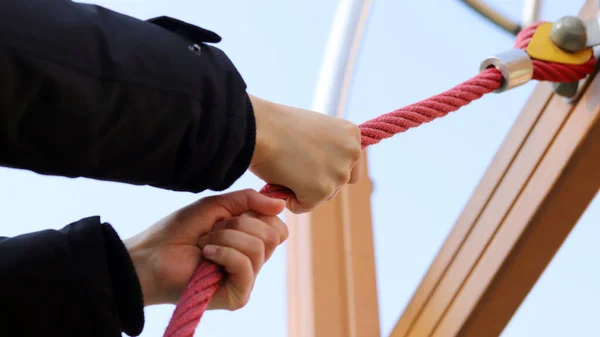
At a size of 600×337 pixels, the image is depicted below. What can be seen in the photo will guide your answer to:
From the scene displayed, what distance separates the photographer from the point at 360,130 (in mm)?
599

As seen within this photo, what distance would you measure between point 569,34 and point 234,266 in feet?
1.69

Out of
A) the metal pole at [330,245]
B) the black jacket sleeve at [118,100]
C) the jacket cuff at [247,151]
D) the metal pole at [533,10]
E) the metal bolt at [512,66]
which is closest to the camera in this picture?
the black jacket sleeve at [118,100]

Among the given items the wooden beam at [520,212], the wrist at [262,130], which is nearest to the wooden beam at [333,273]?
the wooden beam at [520,212]

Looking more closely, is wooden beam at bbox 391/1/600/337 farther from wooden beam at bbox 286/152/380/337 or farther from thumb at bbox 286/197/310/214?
thumb at bbox 286/197/310/214

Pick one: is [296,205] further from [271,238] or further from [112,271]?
[112,271]

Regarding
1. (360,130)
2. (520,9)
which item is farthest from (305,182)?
(520,9)

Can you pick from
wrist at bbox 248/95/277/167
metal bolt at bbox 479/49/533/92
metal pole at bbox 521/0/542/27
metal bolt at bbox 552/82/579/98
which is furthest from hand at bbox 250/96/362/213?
metal pole at bbox 521/0/542/27

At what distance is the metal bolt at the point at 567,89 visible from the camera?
80cm

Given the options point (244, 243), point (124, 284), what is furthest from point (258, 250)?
point (124, 284)

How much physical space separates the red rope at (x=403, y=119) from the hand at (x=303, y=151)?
0.8 inches

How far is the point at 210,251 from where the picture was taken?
1.77ft

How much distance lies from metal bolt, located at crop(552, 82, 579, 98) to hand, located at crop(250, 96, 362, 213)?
1.18 feet

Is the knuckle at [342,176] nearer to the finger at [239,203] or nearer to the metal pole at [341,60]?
the finger at [239,203]

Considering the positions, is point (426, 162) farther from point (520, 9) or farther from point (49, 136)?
point (49, 136)
